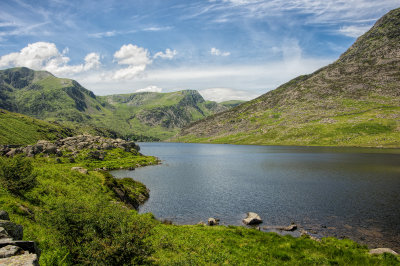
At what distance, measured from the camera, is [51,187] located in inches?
1387

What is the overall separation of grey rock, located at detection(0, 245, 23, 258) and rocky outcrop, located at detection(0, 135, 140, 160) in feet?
383

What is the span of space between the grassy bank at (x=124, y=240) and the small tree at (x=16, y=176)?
3.77 ft

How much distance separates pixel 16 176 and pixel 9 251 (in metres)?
23.6

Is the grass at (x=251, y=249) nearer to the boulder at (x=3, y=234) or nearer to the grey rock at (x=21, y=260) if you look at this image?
the grey rock at (x=21, y=260)

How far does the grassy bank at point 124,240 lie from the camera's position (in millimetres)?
15914

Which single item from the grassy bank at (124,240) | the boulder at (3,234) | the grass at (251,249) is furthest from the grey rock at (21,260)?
the grass at (251,249)

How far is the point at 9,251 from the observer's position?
11.4m

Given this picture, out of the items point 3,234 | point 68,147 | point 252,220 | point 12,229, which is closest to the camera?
point 3,234

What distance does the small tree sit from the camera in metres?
28.1

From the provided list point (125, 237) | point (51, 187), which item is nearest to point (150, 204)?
point (51, 187)

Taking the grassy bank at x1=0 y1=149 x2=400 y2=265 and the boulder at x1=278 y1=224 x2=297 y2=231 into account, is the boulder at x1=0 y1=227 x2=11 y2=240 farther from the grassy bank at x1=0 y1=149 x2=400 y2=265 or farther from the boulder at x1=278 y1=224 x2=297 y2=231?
the boulder at x1=278 y1=224 x2=297 y2=231

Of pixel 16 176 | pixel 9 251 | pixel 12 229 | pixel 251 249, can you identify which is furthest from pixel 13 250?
pixel 251 249

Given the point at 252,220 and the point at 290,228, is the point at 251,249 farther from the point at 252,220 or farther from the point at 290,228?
the point at 252,220

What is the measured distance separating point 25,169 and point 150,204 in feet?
110
